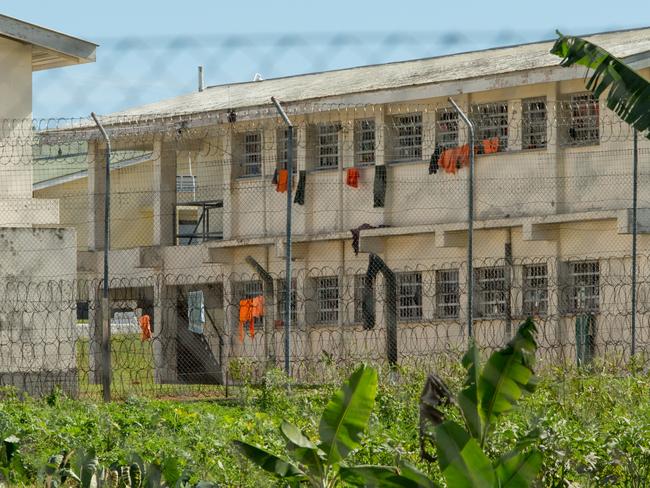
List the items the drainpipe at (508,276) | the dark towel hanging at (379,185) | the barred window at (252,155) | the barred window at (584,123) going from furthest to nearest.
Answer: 1. the barred window at (252,155)
2. the dark towel hanging at (379,185)
3. the barred window at (584,123)
4. the drainpipe at (508,276)

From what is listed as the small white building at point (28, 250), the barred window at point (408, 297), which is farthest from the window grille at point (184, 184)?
the small white building at point (28, 250)

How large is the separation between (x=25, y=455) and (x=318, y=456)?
8.98 feet

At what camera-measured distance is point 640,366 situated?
39.9 ft

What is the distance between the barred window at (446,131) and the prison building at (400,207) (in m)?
0.04

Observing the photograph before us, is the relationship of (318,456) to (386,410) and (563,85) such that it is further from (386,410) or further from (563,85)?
(563,85)

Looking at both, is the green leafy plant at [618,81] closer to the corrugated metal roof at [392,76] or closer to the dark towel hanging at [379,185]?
the corrugated metal roof at [392,76]

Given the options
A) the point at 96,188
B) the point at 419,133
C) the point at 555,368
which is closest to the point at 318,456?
the point at 555,368

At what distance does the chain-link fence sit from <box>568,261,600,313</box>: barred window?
4 cm

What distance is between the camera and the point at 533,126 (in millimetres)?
22344

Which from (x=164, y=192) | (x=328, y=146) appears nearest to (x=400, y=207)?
(x=328, y=146)

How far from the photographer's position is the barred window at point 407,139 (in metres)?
23.7

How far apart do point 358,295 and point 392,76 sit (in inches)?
146

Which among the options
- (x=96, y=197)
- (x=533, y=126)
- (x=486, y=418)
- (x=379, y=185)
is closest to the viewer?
(x=486, y=418)

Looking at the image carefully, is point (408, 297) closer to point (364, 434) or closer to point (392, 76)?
point (392, 76)
